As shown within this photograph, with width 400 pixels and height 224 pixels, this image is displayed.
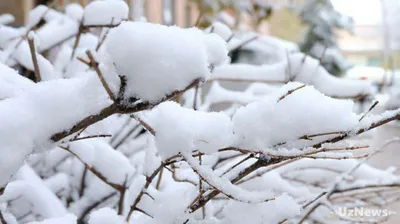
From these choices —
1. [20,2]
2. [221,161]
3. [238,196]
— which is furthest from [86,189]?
[20,2]

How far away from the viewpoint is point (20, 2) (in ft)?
19.0

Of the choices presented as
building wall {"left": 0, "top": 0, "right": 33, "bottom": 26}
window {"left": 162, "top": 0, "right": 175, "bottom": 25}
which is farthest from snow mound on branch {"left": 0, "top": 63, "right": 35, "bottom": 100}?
window {"left": 162, "top": 0, "right": 175, "bottom": 25}

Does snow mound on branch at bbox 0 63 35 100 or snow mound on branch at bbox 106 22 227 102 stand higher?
snow mound on branch at bbox 106 22 227 102

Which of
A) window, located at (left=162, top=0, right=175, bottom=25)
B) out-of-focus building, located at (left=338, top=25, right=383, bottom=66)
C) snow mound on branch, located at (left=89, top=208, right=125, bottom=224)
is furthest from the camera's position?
out-of-focus building, located at (left=338, top=25, right=383, bottom=66)

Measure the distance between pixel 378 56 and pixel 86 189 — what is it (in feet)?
132

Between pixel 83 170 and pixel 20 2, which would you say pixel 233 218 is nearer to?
pixel 83 170

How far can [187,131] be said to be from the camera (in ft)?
2.13

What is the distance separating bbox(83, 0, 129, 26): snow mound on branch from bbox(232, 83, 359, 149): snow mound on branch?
0.46 metres

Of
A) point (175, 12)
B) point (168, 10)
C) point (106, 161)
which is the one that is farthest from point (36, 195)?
point (175, 12)

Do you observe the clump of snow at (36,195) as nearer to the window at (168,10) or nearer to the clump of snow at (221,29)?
the clump of snow at (221,29)

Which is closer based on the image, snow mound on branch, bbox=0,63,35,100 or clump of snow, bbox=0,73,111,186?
clump of snow, bbox=0,73,111,186

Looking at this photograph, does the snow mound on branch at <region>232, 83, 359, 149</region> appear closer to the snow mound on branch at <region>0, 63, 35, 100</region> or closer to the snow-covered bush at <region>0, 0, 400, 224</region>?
the snow-covered bush at <region>0, 0, 400, 224</region>

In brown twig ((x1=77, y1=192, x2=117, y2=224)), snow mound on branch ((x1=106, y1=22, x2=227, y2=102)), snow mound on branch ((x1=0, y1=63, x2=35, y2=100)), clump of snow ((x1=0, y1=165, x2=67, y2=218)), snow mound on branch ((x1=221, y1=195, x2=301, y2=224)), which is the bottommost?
brown twig ((x1=77, y1=192, x2=117, y2=224))

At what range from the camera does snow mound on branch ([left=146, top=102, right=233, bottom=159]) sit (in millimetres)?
635
